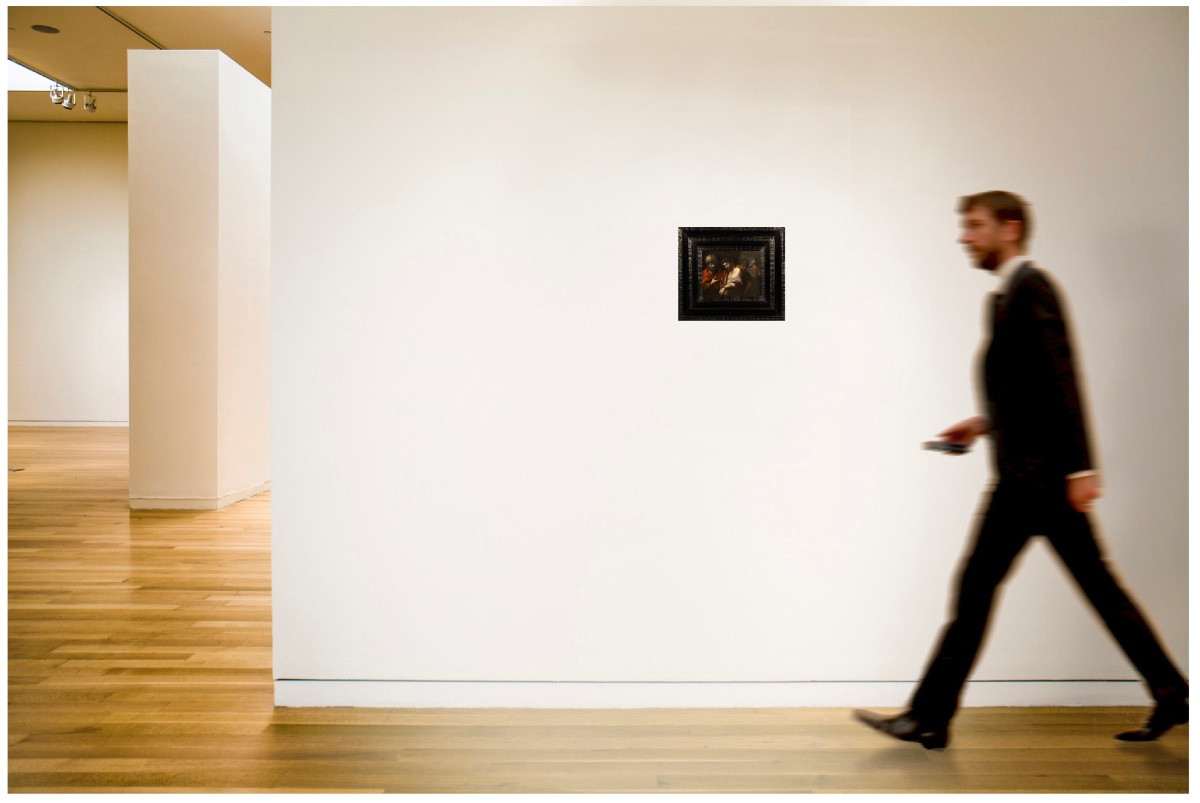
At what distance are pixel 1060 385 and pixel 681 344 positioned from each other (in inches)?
43.0

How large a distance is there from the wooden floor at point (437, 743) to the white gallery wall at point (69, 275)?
11.5 meters

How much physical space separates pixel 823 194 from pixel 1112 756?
5.91 ft

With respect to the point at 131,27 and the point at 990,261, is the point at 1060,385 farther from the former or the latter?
the point at 131,27

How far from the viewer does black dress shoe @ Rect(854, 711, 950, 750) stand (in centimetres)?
260

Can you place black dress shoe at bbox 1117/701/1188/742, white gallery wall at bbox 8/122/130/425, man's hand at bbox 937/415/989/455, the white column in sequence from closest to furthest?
black dress shoe at bbox 1117/701/1188/742
man's hand at bbox 937/415/989/455
the white column
white gallery wall at bbox 8/122/130/425

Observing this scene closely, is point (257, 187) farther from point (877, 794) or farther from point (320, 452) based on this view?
point (877, 794)

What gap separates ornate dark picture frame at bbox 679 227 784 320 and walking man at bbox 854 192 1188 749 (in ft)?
1.99

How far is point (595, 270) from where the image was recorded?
296 centimetres

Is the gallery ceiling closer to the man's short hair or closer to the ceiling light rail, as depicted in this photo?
the ceiling light rail

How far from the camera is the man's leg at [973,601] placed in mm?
2486

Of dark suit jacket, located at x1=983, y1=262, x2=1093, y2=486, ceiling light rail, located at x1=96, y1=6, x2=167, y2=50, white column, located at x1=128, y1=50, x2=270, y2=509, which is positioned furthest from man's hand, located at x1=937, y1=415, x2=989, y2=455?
ceiling light rail, located at x1=96, y1=6, x2=167, y2=50

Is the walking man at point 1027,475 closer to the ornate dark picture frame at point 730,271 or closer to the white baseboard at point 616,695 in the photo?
the white baseboard at point 616,695

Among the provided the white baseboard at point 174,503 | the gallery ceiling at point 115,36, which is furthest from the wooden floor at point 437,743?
the gallery ceiling at point 115,36

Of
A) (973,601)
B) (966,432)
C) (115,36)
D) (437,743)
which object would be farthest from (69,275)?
(973,601)
